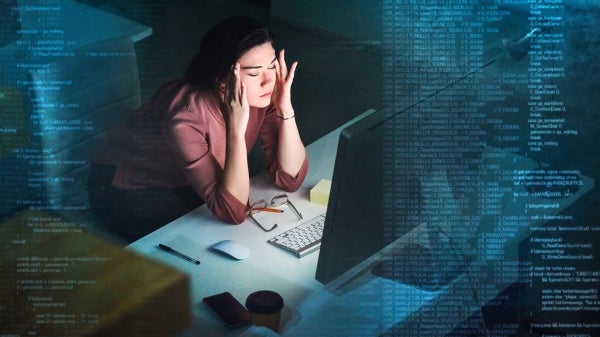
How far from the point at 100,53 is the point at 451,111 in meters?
0.82

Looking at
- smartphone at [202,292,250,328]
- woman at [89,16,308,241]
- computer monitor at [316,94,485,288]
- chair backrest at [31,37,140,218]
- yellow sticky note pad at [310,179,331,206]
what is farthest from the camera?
yellow sticky note pad at [310,179,331,206]

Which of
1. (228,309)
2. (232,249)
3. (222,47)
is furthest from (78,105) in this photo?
(228,309)

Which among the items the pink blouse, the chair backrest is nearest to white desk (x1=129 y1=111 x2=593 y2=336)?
the pink blouse

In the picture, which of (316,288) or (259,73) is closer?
(316,288)

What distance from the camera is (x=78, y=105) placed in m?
2.10

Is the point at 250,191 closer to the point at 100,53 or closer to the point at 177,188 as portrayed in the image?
the point at 177,188

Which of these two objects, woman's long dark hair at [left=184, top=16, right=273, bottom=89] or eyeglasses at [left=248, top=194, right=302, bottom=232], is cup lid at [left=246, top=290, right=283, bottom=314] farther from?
woman's long dark hair at [left=184, top=16, right=273, bottom=89]

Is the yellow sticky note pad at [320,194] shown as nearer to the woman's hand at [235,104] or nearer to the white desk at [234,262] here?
the white desk at [234,262]

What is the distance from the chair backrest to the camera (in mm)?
2064

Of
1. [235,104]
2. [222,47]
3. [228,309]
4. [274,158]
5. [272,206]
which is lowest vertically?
[228,309]

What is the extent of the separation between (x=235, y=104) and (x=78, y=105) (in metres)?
→ 0.37

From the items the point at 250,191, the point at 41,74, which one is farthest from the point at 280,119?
the point at 41,74

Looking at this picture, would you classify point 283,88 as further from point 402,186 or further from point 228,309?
point 228,309

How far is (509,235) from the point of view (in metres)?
2.10
